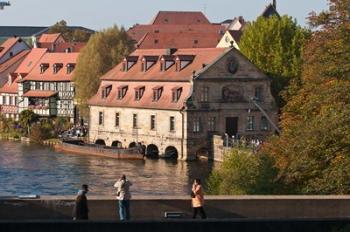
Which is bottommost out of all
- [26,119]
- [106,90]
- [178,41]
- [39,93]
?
[26,119]

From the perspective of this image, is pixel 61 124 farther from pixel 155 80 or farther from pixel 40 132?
pixel 155 80

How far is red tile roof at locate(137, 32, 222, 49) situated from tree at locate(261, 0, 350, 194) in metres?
97.9

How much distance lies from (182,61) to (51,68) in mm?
29894

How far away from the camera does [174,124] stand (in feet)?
298

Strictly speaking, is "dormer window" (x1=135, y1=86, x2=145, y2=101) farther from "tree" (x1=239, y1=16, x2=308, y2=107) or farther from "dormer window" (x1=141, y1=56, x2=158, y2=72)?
"tree" (x1=239, y1=16, x2=308, y2=107)

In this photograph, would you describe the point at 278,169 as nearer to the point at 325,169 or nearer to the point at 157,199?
the point at 325,169

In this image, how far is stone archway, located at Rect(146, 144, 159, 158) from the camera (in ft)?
299

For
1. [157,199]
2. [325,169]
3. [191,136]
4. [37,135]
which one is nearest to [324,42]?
[325,169]

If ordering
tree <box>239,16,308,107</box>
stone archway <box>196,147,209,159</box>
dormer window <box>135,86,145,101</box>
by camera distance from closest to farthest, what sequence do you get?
stone archway <box>196,147,209,159</box>
tree <box>239,16,308,107</box>
dormer window <box>135,86,145,101</box>

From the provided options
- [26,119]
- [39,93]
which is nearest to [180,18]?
[39,93]

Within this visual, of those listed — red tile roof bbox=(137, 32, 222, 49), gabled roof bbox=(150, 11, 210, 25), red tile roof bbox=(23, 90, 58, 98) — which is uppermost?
gabled roof bbox=(150, 11, 210, 25)

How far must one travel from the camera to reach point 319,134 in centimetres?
3522

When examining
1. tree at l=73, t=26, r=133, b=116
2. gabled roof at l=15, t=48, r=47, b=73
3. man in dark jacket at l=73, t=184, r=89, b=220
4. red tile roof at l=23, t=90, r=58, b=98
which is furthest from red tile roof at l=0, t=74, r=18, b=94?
man in dark jacket at l=73, t=184, r=89, b=220

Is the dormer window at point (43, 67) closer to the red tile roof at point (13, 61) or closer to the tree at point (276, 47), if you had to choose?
the red tile roof at point (13, 61)
